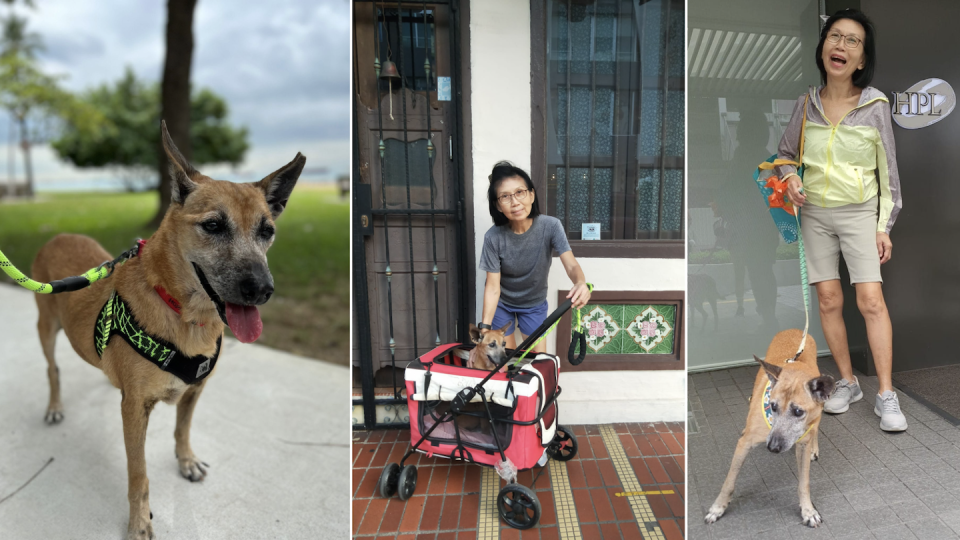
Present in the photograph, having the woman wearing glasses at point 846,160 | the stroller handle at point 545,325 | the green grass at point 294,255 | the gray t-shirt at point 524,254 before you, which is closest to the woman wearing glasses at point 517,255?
the gray t-shirt at point 524,254

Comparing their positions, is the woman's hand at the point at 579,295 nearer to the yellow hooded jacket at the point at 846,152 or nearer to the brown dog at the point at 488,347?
the brown dog at the point at 488,347

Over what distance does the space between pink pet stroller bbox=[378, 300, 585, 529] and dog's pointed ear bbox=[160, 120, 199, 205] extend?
119cm

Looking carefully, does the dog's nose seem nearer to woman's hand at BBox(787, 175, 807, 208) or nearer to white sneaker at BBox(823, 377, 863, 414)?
woman's hand at BBox(787, 175, 807, 208)

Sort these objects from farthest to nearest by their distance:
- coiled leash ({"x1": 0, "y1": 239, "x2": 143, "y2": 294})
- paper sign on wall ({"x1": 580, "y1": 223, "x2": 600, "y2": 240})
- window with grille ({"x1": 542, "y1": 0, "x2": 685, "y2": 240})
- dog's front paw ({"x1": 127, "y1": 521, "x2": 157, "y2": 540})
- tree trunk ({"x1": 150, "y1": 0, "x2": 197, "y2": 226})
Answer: tree trunk ({"x1": 150, "y1": 0, "x2": 197, "y2": 226}), paper sign on wall ({"x1": 580, "y1": 223, "x2": 600, "y2": 240}), window with grille ({"x1": 542, "y1": 0, "x2": 685, "y2": 240}), dog's front paw ({"x1": 127, "y1": 521, "x2": 157, "y2": 540}), coiled leash ({"x1": 0, "y1": 239, "x2": 143, "y2": 294})

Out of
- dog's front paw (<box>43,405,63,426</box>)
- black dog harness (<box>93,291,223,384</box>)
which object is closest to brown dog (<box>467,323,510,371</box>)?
black dog harness (<box>93,291,223,384</box>)

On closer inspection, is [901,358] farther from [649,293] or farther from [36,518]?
[36,518]

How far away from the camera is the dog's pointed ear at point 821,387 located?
1.69 meters

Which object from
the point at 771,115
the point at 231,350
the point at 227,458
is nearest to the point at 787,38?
the point at 771,115

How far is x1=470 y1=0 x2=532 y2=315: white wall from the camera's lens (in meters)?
2.68

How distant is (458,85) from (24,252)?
8.36 m

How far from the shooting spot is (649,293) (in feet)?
9.62

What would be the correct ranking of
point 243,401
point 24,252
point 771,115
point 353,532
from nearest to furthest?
point 771,115, point 353,532, point 243,401, point 24,252

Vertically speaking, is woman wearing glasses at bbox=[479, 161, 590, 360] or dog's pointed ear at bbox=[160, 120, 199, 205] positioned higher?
dog's pointed ear at bbox=[160, 120, 199, 205]

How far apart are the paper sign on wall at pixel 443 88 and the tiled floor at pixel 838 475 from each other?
191cm
